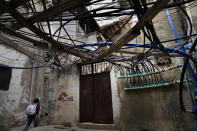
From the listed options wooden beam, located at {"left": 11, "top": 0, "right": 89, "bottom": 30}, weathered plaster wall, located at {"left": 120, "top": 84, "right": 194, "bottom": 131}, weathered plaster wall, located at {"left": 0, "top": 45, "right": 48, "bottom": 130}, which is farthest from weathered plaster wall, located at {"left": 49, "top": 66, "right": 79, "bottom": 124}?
wooden beam, located at {"left": 11, "top": 0, "right": 89, "bottom": 30}

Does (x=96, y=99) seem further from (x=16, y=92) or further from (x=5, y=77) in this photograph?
(x=5, y=77)

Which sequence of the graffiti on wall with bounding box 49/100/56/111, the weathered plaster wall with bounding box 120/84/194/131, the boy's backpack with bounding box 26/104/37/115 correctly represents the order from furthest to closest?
the graffiti on wall with bounding box 49/100/56/111
the boy's backpack with bounding box 26/104/37/115
the weathered plaster wall with bounding box 120/84/194/131

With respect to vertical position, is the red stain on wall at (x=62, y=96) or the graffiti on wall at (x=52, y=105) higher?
the red stain on wall at (x=62, y=96)

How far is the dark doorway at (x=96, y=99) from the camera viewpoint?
509 centimetres

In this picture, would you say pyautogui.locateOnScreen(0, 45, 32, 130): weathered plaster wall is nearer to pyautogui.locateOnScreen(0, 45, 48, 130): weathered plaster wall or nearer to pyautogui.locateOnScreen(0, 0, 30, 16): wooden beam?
pyautogui.locateOnScreen(0, 45, 48, 130): weathered plaster wall

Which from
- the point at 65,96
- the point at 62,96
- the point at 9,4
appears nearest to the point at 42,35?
the point at 9,4

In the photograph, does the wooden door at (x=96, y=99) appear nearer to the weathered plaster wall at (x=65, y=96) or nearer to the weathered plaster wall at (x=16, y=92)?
the weathered plaster wall at (x=65, y=96)

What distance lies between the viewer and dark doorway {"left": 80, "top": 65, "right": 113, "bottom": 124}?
5090 mm

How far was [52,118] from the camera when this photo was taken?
5945 mm

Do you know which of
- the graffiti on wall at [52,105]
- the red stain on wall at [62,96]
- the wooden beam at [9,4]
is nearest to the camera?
the wooden beam at [9,4]

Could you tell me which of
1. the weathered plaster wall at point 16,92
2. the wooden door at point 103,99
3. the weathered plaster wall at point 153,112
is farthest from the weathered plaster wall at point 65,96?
the weathered plaster wall at point 153,112

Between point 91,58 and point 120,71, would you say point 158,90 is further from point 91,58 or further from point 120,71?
point 91,58

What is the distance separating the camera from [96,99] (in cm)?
546

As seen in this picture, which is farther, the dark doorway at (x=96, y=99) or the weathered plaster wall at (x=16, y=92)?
the dark doorway at (x=96, y=99)
